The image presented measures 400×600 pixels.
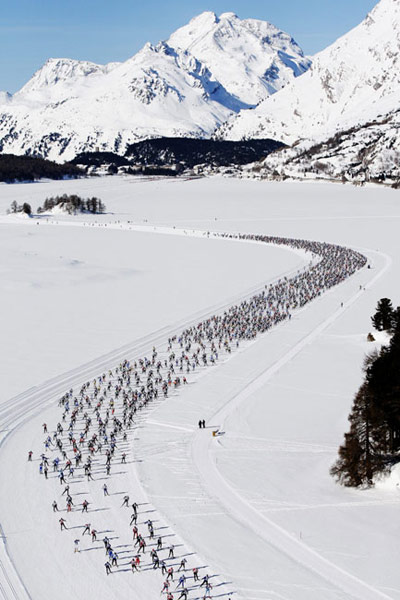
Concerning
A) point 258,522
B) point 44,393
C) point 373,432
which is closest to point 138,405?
point 44,393

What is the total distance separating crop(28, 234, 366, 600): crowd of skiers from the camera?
23.5 metres

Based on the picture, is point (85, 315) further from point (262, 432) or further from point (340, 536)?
point (340, 536)

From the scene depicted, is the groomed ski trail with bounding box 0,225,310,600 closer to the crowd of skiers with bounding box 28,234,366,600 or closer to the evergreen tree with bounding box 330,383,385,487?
the crowd of skiers with bounding box 28,234,366,600

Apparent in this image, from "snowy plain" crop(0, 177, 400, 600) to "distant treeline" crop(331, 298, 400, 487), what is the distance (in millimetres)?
803

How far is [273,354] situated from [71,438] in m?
21.4

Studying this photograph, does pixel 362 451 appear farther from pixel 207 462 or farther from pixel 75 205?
pixel 75 205

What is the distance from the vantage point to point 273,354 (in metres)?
50.4

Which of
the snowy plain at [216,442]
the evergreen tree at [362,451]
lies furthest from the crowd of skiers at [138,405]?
the evergreen tree at [362,451]

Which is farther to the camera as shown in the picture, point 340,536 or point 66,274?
point 66,274

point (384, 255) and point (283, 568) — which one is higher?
point (384, 255)

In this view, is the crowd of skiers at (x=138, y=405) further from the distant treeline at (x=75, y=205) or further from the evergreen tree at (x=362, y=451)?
the distant treeline at (x=75, y=205)

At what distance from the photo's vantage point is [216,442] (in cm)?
3369

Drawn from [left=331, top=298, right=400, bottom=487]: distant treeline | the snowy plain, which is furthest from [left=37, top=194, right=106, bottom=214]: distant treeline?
[left=331, top=298, right=400, bottom=487]: distant treeline

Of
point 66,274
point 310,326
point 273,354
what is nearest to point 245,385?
point 273,354
